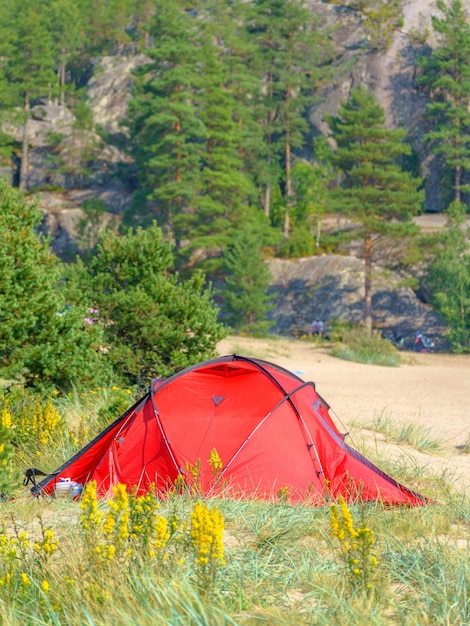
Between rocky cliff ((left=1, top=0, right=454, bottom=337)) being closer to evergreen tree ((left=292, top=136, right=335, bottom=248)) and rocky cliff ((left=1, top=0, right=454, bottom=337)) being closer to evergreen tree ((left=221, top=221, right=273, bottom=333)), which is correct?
evergreen tree ((left=292, top=136, right=335, bottom=248))

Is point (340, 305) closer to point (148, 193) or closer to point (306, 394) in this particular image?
point (148, 193)

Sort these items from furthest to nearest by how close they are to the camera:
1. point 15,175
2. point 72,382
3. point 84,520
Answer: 1. point 15,175
2. point 72,382
3. point 84,520

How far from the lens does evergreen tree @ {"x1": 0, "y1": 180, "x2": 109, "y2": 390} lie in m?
9.34

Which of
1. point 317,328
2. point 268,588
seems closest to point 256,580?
point 268,588

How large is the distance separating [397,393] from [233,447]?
11.7 m

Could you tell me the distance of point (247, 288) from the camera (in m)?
32.9

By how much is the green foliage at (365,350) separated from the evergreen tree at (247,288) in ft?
15.9

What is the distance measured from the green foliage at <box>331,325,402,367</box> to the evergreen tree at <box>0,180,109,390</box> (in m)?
16.8

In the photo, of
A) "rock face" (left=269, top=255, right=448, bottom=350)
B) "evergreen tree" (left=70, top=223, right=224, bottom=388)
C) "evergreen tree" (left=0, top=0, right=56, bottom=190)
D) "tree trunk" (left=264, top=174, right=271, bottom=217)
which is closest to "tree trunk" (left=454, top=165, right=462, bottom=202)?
"rock face" (left=269, top=255, right=448, bottom=350)

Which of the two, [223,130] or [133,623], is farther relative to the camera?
[223,130]

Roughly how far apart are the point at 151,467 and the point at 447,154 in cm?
3959

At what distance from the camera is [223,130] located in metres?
42.2

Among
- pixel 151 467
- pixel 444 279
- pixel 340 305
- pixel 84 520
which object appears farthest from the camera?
pixel 340 305

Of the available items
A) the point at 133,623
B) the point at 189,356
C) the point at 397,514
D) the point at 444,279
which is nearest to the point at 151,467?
the point at 397,514
